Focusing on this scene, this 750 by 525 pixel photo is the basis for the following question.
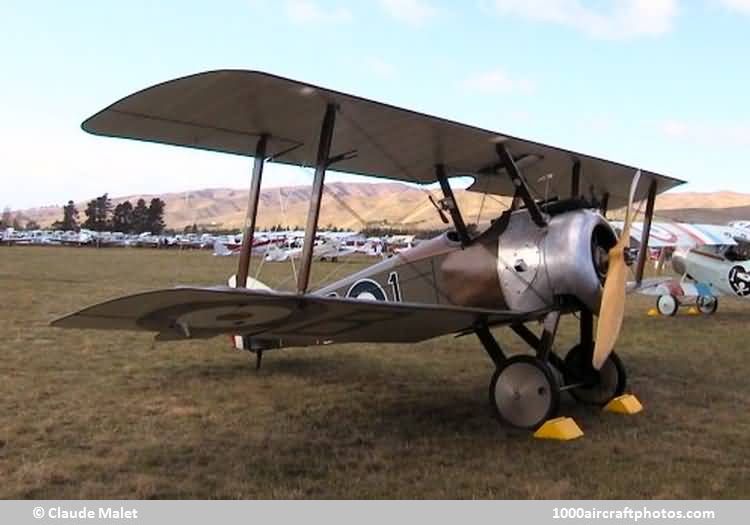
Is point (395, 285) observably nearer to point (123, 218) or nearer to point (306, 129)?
point (306, 129)

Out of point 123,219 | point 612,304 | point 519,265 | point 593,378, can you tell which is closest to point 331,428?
point 519,265

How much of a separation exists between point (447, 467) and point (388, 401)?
1894 mm

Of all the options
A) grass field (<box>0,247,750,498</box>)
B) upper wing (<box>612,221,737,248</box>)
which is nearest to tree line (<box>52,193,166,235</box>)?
upper wing (<box>612,221,737,248</box>)

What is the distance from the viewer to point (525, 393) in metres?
5.04

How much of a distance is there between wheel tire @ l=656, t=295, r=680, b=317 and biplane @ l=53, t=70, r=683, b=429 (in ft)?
26.3

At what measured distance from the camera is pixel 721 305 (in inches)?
632

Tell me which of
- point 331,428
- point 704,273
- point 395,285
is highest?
point 704,273

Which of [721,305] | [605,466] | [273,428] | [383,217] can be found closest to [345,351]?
[383,217]

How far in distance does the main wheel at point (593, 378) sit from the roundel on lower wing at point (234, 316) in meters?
3.23

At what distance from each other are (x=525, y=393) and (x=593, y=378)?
1.45 m

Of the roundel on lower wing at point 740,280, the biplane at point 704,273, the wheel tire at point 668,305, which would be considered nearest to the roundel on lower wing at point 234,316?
the biplane at point 704,273

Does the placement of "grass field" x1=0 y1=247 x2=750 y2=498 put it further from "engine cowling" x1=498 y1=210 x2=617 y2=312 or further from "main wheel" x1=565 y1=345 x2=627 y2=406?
"engine cowling" x1=498 y1=210 x2=617 y2=312

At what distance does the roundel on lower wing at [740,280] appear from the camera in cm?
1308

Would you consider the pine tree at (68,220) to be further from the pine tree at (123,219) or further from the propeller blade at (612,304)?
the propeller blade at (612,304)
